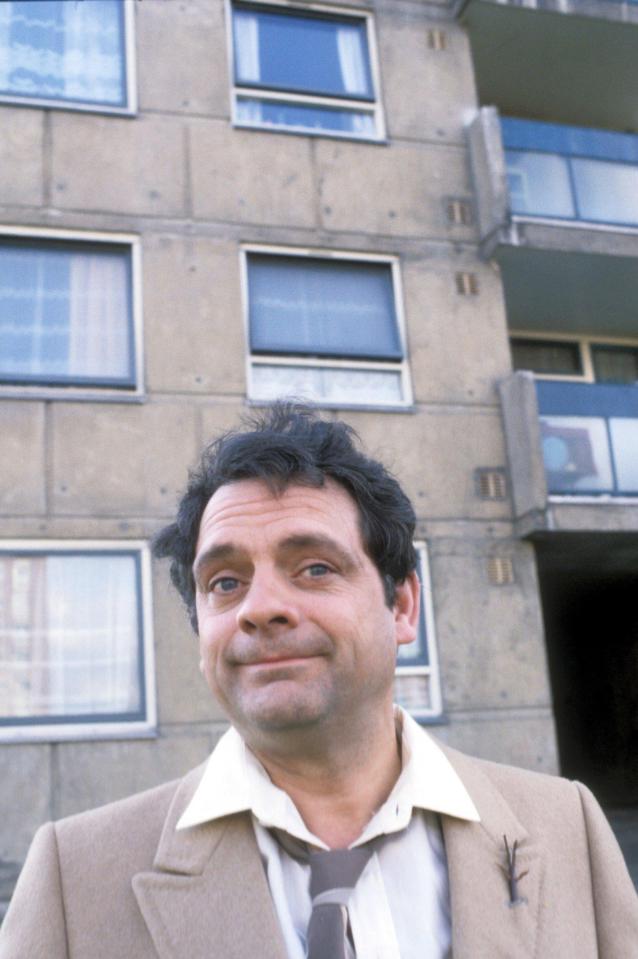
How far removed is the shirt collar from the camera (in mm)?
1907

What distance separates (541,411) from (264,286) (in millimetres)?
2872

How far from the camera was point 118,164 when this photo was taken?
9.06 m

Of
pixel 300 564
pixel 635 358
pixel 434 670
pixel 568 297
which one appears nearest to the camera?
pixel 300 564

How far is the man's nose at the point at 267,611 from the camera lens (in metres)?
1.88

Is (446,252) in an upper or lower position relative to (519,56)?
lower

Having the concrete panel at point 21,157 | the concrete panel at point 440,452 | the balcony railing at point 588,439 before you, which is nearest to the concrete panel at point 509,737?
the concrete panel at point 440,452

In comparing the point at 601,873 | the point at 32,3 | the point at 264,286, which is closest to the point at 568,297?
the point at 264,286

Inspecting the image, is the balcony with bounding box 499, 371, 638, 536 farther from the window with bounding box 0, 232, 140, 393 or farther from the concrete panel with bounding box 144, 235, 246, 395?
the window with bounding box 0, 232, 140, 393

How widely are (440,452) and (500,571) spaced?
1.22m

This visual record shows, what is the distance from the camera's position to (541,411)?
364 inches

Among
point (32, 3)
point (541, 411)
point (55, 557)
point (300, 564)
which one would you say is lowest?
point (300, 564)

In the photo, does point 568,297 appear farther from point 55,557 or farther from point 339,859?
point 339,859

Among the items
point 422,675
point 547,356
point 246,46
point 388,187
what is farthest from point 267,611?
point 547,356

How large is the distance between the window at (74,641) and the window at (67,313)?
1.56 metres
